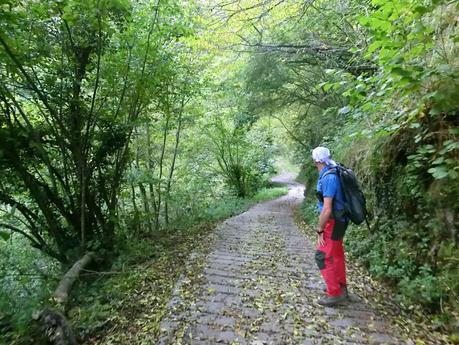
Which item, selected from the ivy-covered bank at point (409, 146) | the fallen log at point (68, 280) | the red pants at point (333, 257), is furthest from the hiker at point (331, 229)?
the fallen log at point (68, 280)

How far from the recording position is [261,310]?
3594 millimetres

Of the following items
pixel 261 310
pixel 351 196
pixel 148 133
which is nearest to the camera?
pixel 261 310

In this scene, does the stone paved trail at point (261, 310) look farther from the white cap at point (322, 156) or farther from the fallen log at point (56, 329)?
the white cap at point (322, 156)

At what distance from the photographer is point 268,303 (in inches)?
148

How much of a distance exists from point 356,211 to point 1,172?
16.2 feet

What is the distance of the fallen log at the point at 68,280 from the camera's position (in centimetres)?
402

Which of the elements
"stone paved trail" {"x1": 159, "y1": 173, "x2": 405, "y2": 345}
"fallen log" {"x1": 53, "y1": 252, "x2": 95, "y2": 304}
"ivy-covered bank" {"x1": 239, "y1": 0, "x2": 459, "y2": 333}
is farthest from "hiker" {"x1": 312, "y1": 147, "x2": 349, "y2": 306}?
"fallen log" {"x1": 53, "y1": 252, "x2": 95, "y2": 304}

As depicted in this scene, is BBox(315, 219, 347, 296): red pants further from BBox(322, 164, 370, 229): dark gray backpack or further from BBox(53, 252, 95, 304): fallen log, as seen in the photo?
BBox(53, 252, 95, 304): fallen log

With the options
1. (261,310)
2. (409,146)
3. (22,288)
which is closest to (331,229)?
(261,310)

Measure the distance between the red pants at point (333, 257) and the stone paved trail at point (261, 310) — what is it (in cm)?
26

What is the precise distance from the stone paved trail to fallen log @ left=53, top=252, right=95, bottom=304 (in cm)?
140

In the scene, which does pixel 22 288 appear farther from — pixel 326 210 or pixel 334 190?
pixel 334 190

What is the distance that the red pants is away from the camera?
3752mm

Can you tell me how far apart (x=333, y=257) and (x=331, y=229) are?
1.07 feet
